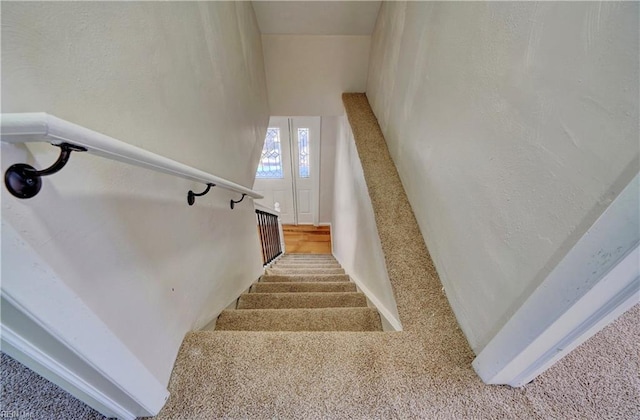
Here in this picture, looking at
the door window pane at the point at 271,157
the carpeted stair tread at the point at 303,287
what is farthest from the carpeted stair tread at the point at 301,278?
the door window pane at the point at 271,157

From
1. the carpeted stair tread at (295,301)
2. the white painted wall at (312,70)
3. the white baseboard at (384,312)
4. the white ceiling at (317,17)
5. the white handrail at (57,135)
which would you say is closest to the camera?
the white handrail at (57,135)

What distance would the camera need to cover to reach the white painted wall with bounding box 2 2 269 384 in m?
0.42

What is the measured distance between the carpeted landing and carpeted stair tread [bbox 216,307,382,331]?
36cm

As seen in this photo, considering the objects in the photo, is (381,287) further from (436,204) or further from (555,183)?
(555,183)

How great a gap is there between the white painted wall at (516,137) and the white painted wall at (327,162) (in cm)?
323

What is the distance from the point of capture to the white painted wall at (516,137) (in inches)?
18.3

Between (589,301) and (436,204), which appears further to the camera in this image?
(436,204)

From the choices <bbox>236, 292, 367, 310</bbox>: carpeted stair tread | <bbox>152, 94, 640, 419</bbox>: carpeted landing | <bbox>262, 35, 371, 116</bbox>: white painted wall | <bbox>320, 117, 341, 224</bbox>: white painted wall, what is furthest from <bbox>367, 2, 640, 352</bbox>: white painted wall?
<bbox>320, 117, 341, 224</bbox>: white painted wall

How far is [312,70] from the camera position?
2988 mm

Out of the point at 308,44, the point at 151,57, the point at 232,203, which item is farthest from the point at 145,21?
the point at 308,44

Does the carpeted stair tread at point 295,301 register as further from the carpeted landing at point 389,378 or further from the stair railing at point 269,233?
the stair railing at point 269,233

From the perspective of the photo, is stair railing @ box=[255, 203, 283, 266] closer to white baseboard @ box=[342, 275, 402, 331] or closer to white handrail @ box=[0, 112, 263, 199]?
white baseboard @ box=[342, 275, 402, 331]

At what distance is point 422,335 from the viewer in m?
0.91

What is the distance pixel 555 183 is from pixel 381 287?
1.01 m
